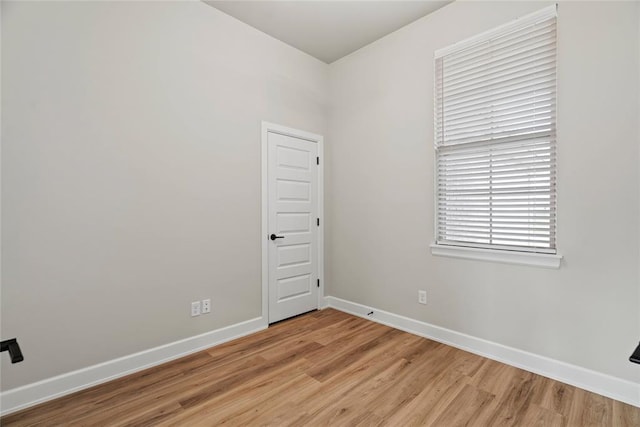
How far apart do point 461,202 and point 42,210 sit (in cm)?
318

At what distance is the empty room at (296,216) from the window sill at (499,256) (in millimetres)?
17

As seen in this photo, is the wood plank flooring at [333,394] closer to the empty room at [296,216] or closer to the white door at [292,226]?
the empty room at [296,216]

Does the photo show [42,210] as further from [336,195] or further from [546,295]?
[546,295]

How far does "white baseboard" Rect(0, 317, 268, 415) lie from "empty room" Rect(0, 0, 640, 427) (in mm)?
11

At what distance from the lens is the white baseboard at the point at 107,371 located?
1894 millimetres

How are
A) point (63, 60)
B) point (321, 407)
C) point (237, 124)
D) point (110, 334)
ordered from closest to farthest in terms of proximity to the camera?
point (321, 407) < point (63, 60) < point (110, 334) < point (237, 124)

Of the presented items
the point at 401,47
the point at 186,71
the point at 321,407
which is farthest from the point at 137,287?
the point at 401,47

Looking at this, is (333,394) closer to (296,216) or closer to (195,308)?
(195,308)

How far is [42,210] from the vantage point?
197 cm

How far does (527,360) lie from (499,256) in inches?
31.7

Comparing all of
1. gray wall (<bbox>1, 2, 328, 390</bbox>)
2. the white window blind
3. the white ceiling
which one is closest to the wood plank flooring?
gray wall (<bbox>1, 2, 328, 390</bbox>)

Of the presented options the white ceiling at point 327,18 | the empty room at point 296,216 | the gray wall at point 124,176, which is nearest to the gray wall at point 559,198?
the empty room at point 296,216

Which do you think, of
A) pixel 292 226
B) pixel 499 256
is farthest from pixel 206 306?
pixel 499 256

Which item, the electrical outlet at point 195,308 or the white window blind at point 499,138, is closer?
the white window blind at point 499,138
